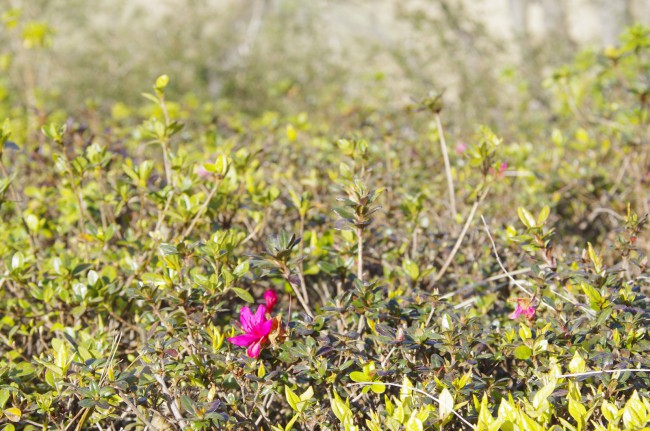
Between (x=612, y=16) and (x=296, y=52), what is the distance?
4.14 metres

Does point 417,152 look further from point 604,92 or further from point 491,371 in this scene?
point 604,92

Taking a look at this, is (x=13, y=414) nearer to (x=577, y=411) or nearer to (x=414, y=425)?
(x=414, y=425)

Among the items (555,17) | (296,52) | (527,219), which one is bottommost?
(296,52)

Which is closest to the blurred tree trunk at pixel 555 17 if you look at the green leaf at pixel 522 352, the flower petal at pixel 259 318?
the green leaf at pixel 522 352

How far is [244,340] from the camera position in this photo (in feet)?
4.77

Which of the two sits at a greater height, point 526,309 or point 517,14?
point 526,309

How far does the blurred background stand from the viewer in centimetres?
659

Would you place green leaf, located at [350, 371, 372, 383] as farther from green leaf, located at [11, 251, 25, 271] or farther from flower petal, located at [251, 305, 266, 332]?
green leaf, located at [11, 251, 25, 271]

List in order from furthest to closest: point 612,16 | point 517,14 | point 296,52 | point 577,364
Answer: point 296,52 < point 517,14 < point 612,16 < point 577,364

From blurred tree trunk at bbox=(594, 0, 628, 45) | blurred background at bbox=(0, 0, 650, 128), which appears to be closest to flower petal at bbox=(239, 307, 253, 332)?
blurred background at bbox=(0, 0, 650, 128)

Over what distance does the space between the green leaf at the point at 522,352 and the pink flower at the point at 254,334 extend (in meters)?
0.57

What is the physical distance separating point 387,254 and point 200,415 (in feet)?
3.11

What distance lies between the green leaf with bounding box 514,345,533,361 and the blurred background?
382 cm

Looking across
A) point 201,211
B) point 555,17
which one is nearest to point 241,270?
point 201,211
